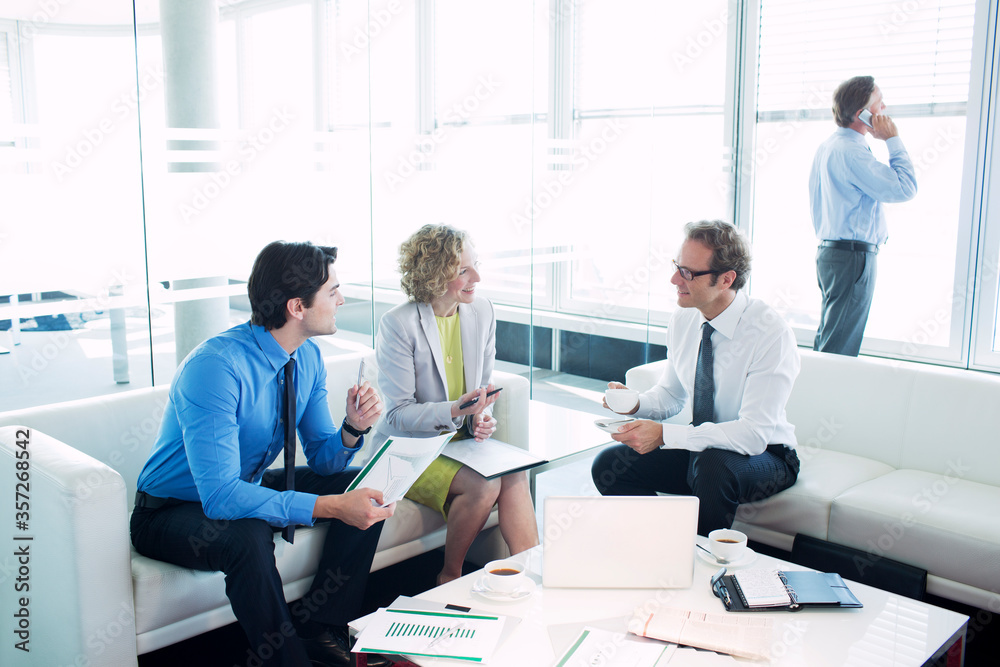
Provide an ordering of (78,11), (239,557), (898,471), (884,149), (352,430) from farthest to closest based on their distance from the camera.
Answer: (884,149), (898,471), (78,11), (352,430), (239,557)

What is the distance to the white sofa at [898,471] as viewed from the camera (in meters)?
2.38

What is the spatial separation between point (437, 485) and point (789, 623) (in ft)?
3.72

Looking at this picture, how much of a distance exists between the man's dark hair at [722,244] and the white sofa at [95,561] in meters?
1.44

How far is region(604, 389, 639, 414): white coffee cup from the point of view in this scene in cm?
266

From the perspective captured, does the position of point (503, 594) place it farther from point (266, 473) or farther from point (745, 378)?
point (745, 378)

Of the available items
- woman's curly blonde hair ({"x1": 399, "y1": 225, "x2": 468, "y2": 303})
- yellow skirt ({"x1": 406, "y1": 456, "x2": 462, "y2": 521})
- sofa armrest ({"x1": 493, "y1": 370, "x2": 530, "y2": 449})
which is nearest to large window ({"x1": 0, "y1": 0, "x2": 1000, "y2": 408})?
woman's curly blonde hair ({"x1": 399, "y1": 225, "x2": 468, "y2": 303})

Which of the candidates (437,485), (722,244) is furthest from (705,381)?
(437,485)

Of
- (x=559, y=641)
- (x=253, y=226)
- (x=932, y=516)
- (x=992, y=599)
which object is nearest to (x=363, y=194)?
(x=253, y=226)

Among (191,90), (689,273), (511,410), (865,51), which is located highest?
(865,51)

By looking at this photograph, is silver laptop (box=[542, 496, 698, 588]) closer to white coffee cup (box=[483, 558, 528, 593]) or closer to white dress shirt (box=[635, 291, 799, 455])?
white coffee cup (box=[483, 558, 528, 593])

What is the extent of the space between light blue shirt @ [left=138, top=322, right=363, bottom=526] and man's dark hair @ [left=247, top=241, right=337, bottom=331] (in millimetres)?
55

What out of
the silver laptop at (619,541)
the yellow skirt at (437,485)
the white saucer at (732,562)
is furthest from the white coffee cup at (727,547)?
the yellow skirt at (437,485)

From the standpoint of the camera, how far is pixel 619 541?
6.00ft

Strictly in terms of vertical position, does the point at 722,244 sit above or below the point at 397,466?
above
